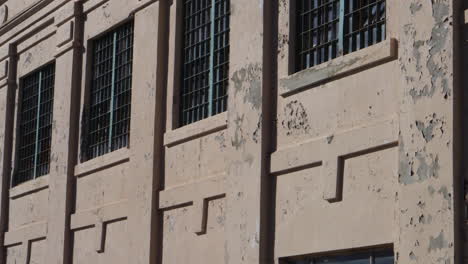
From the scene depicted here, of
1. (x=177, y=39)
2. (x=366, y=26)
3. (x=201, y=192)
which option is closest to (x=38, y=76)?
(x=177, y=39)

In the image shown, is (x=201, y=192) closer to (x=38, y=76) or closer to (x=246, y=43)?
(x=246, y=43)

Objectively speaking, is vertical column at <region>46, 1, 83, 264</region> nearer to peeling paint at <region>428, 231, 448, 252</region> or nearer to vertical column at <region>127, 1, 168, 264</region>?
vertical column at <region>127, 1, 168, 264</region>

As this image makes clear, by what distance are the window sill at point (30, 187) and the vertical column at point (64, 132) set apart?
470 millimetres

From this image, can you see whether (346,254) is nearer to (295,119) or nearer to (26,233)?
(295,119)

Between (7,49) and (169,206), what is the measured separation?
24.7 ft

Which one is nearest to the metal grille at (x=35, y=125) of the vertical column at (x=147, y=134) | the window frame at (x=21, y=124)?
the window frame at (x=21, y=124)

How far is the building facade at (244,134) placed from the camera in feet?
38.9

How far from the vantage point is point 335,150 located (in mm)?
13156

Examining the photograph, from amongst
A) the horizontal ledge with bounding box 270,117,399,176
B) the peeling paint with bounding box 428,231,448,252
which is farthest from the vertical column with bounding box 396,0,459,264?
the horizontal ledge with bounding box 270,117,399,176

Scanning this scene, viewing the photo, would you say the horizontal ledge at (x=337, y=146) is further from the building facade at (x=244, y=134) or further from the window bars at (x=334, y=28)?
the window bars at (x=334, y=28)

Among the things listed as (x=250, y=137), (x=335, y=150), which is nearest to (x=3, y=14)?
(x=250, y=137)

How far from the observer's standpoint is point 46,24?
68.7 feet

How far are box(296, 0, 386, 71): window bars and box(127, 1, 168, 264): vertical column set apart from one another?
312cm

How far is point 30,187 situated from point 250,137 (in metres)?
7.17
